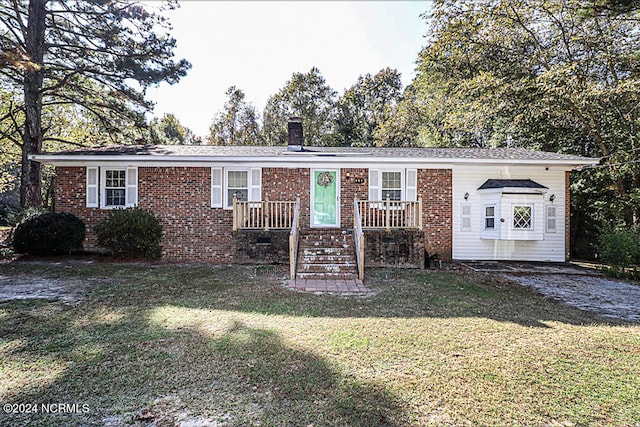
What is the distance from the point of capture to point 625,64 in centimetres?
1224

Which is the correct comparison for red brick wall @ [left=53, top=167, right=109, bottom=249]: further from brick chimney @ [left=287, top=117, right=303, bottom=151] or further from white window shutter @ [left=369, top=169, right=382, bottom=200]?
white window shutter @ [left=369, top=169, right=382, bottom=200]

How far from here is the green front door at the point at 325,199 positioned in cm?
1058

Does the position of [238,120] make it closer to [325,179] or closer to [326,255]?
[325,179]

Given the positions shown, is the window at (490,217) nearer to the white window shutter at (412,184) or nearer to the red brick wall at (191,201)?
the red brick wall at (191,201)

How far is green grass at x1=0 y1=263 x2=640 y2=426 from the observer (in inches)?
103

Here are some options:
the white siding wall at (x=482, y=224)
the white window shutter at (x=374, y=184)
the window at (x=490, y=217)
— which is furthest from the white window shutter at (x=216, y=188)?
the window at (x=490, y=217)

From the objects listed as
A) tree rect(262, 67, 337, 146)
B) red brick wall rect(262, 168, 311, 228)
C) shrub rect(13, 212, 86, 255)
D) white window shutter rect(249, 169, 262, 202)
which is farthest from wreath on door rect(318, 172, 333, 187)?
tree rect(262, 67, 337, 146)

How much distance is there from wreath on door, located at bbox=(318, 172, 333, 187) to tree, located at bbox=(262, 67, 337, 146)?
55.8ft

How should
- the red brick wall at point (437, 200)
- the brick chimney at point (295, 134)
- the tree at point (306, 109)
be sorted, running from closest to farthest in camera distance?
the red brick wall at point (437, 200) < the brick chimney at point (295, 134) < the tree at point (306, 109)

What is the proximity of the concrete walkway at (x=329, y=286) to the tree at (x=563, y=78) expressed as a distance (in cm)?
1113

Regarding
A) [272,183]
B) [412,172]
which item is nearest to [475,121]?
[412,172]

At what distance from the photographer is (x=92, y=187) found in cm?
1025

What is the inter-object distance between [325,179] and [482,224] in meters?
5.55

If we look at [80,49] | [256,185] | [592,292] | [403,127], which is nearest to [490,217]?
[592,292]
